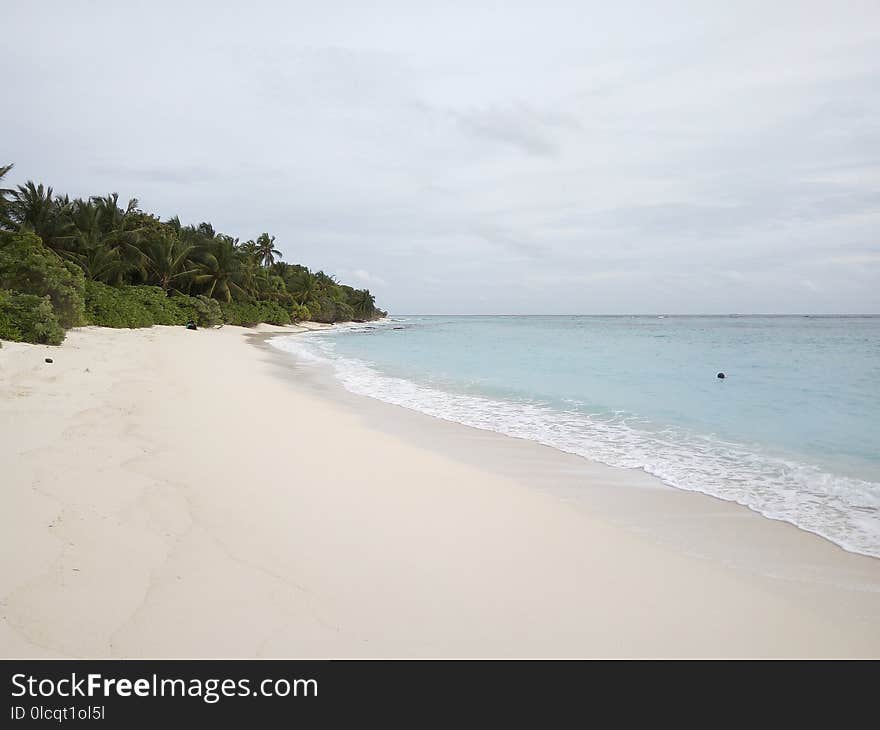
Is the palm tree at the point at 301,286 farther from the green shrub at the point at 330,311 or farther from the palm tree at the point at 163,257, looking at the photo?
the palm tree at the point at 163,257

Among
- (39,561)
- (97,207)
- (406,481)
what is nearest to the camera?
(39,561)

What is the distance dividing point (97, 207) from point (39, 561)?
40604 mm

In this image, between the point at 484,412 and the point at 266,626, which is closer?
the point at 266,626

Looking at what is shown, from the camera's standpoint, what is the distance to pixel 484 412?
10.5 meters

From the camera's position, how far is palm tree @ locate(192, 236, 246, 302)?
1719 inches

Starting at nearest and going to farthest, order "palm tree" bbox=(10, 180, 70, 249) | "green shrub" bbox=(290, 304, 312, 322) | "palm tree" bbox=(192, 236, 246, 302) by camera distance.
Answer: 1. "palm tree" bbox=(10, 180, 70, 249)
2. "palm tree" bbox=(192, 236, 246, 302)
3. "green shrub" bbox=(290, 304, 312, 322)

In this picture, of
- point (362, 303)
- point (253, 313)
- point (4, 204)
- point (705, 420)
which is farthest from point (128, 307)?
point (362, 303)

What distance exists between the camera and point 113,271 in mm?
33562

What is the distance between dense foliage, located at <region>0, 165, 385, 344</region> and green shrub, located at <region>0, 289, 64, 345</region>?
2 cm

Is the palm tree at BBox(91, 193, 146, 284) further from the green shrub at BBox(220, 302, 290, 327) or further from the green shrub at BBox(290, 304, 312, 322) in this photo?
the green shrub at BBox(290, 304, 312, 322)

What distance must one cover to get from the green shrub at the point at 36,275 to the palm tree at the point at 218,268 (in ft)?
86.4

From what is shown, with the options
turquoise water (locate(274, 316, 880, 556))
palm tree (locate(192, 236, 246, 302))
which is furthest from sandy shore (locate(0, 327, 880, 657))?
palm tree (locate(192, 236, 246, 302))

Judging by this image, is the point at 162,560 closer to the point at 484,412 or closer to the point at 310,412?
the point at 310,412
